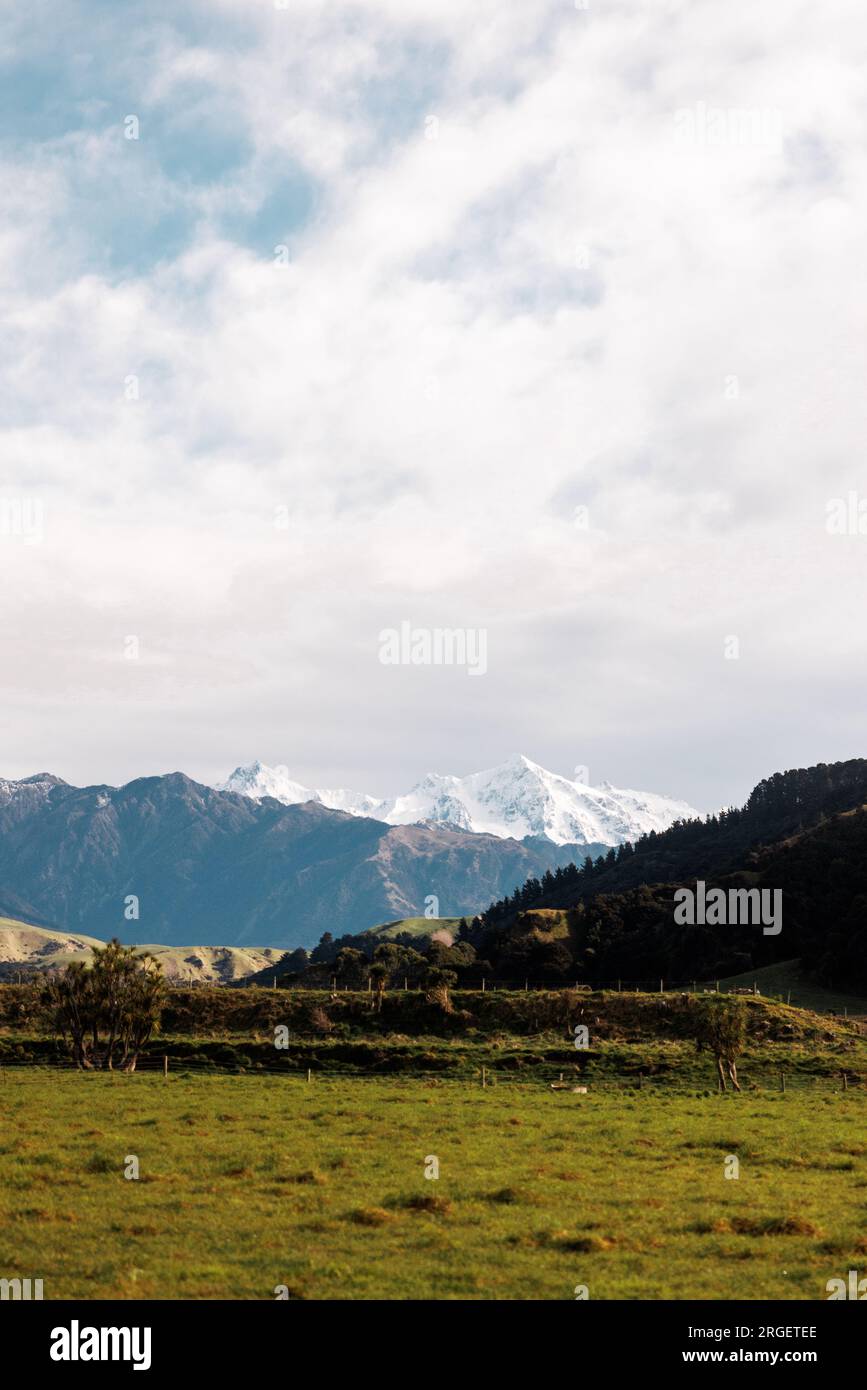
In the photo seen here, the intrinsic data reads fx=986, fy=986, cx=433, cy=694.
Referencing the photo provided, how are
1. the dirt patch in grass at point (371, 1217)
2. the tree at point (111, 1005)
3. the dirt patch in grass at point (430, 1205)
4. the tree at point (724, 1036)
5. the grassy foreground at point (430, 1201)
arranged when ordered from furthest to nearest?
1. the tree at point (111, 1005)
2. the tree at point (724, 1036)
3. the dirt patch in grass at point (430, 1205)
4. the dirt patch in grass at point (371, 1217)
5. the grassy foreground at point (430, 1201)

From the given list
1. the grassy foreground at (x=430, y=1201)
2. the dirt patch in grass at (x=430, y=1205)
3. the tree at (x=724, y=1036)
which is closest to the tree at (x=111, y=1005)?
the grassy foreground at (x=430, y=1201)

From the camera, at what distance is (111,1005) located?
86.1m

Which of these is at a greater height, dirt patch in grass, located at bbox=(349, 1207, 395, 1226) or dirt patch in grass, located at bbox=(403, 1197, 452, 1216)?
dirt patch in grass, located at bbox=(349, 1207, 395, 1226)

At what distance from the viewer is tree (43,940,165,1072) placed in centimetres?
8569

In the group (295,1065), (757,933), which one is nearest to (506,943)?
(757,933)

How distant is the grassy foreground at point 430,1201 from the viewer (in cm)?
2264

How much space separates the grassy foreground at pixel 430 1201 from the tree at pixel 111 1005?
90.7 feet

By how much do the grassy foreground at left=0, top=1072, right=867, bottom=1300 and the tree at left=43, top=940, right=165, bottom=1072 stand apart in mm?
27646

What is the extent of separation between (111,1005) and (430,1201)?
63.7 metres

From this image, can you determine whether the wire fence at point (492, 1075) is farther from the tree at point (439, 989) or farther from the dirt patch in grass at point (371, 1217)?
the dirt patch in grass at point (371, 1217)

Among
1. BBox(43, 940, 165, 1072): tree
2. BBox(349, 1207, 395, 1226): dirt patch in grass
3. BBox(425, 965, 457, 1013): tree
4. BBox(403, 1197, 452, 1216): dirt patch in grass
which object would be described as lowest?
BBox(425, 965, 457, 1013): tree

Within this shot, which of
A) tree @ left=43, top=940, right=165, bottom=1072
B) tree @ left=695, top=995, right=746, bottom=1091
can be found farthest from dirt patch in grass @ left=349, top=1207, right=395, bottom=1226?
tree @ left=43, top=940, right=165, bottom=1072

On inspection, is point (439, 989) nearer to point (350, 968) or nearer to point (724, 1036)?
point (724, 1036)

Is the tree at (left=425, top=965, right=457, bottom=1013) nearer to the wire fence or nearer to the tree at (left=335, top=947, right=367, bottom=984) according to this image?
the wire fence
